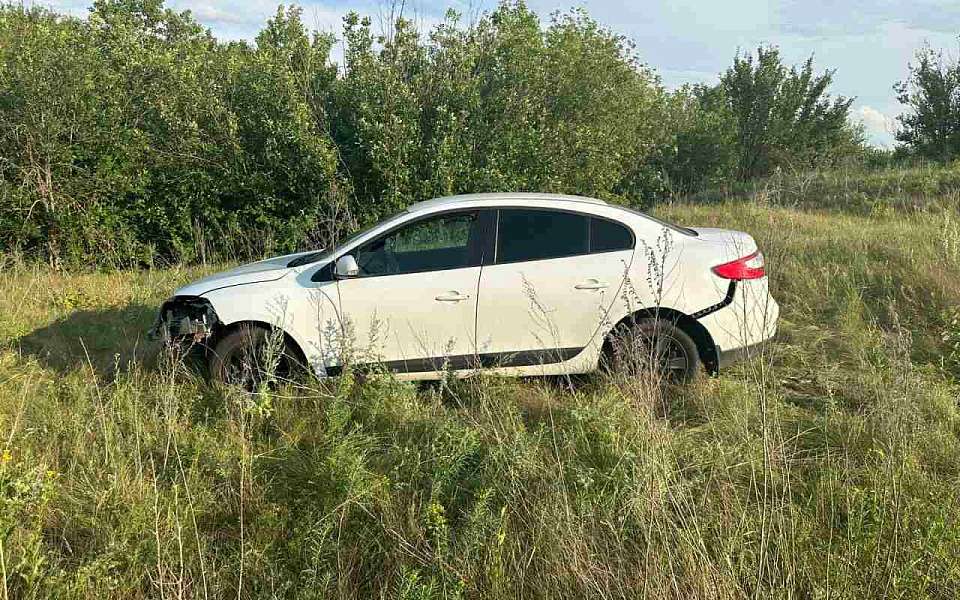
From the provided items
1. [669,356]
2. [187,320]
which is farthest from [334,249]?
[669,356]

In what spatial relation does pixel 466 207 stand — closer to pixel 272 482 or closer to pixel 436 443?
pixel 436 443

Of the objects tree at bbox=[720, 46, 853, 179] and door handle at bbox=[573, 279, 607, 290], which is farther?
tree at bbox=[720, 46, 853, 179]

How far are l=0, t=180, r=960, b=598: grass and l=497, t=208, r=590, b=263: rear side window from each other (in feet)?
3.35

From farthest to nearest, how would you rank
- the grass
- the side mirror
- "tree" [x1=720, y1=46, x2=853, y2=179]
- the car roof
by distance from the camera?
"tree" [x1=720, y1=46, x2=853, y2=179]
the car roof
the side mirror
the grass

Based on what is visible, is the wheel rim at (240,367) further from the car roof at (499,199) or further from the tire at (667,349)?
the tire at (667,349)

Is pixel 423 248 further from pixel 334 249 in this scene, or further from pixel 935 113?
pixel 935 113

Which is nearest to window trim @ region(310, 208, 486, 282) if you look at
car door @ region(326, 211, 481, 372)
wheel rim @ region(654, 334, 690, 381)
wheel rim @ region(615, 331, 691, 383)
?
car door @ region(326, 211, 481, 372)

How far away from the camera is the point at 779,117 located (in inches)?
1014

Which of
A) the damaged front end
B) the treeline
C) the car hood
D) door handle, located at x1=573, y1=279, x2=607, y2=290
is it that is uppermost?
the treeline

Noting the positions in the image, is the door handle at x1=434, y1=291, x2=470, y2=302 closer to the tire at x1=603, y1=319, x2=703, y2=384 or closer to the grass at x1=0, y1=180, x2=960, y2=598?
the grass at x1=0, y1=180, x2=960, y2=598

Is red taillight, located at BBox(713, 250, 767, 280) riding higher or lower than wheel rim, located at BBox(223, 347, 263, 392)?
higher

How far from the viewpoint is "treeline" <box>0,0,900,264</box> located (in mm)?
9766

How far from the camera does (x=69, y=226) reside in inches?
402

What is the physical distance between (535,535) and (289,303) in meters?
2.72
